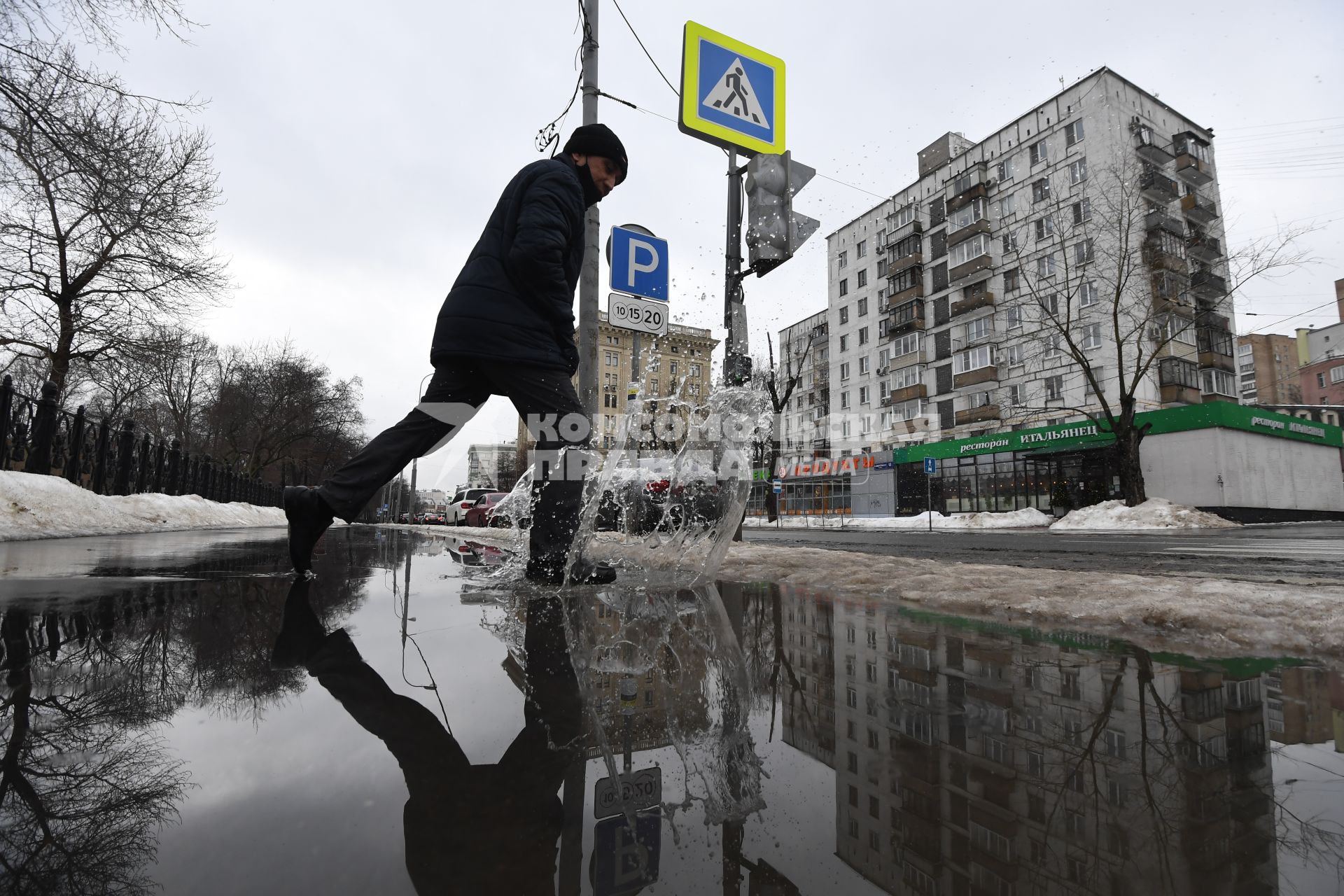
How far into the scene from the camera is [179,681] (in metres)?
1.47

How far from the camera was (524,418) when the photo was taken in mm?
3451

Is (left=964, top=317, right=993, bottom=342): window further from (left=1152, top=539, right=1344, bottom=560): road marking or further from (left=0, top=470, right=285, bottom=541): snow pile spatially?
(left=0, top=470, right=285, bottom=541): snow pile

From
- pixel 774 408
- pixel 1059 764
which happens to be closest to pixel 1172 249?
pixel 774 408

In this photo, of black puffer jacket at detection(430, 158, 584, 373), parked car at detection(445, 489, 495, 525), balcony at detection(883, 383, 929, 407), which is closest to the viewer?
black puffer jacket at detection(430, 158, 584, 373)

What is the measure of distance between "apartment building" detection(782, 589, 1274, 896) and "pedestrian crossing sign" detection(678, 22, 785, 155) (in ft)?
21.2

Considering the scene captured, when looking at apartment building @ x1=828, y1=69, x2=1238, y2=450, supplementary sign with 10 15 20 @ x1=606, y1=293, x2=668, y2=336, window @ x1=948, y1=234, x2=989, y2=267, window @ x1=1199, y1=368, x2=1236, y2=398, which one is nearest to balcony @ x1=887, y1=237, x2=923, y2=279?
apartment building @ x1=828, y1=69, x2=1238, y2=450

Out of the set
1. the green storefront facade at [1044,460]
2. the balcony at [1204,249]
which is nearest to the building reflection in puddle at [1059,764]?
the green storefront facade at [1044,460]

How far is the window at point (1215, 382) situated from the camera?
31984 millimetres

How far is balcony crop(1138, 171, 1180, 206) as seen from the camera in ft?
104

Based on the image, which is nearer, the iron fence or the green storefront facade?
the iron fence

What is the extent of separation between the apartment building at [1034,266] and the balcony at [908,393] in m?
0.11

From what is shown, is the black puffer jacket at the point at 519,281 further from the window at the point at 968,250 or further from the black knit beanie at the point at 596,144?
the window at the point at 968,250

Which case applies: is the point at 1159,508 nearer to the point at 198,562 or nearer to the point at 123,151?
the point at 198,562

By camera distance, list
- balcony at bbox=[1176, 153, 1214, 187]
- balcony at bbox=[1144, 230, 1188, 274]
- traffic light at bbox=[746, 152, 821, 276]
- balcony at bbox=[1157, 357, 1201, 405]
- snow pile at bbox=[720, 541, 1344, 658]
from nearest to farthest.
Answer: snow pile at bbox=[720, 541, 1344, 658]
traffic light at bbox=[746, 152, 821, 276]
balcony at bbox=[1144, 230, 1188, 274]
balcony at bbox=[1157, 357, 1201, 405]
balcony at bbox=[1176, 153, 1214, 187]
